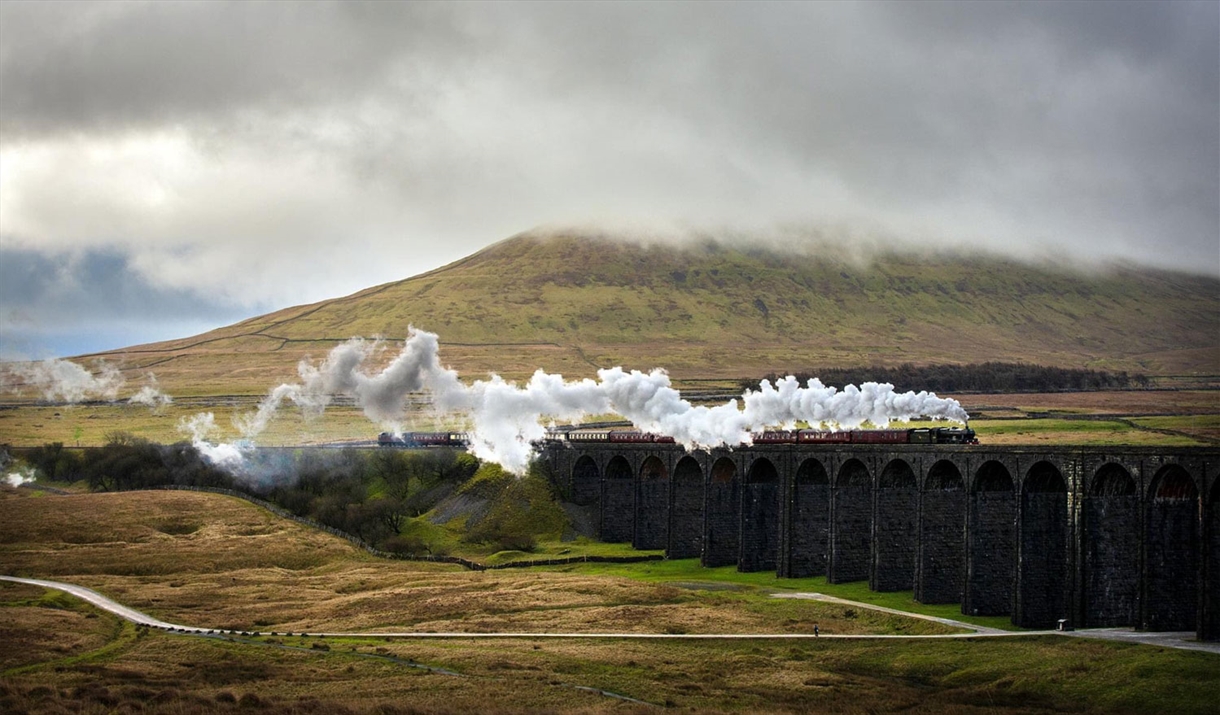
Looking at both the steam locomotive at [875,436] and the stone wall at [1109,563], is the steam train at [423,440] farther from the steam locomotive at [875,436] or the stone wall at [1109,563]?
the stone wall at [1109,563]

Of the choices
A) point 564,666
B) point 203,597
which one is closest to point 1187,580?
point 564,666

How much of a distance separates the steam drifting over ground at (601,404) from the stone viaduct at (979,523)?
409 centimetres

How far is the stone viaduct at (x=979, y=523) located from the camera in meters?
66.9

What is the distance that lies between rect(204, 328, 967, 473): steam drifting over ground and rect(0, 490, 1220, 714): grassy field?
55.3 feet

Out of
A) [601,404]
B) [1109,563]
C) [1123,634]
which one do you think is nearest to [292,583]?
[601,404]

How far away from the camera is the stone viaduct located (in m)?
66.9

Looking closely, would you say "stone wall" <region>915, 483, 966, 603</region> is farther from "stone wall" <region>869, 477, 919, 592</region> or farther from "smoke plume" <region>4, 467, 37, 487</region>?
"smoke plume" <region>4, 467, 37, 487</region>

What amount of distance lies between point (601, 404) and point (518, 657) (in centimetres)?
5739

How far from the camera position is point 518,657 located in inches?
2712

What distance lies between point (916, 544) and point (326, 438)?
123m

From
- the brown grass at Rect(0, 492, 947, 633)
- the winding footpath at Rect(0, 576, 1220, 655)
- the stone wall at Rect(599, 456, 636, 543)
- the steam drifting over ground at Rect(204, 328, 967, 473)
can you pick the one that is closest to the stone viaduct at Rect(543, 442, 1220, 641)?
the winding footpath at Rect(0, 576, 1220, 655)

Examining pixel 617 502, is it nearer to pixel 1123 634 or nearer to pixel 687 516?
pixel 687 516

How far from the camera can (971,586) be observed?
78.3 meters

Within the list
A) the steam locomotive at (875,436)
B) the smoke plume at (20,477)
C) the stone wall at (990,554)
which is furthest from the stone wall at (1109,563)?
the smoke plume at (20,477)
